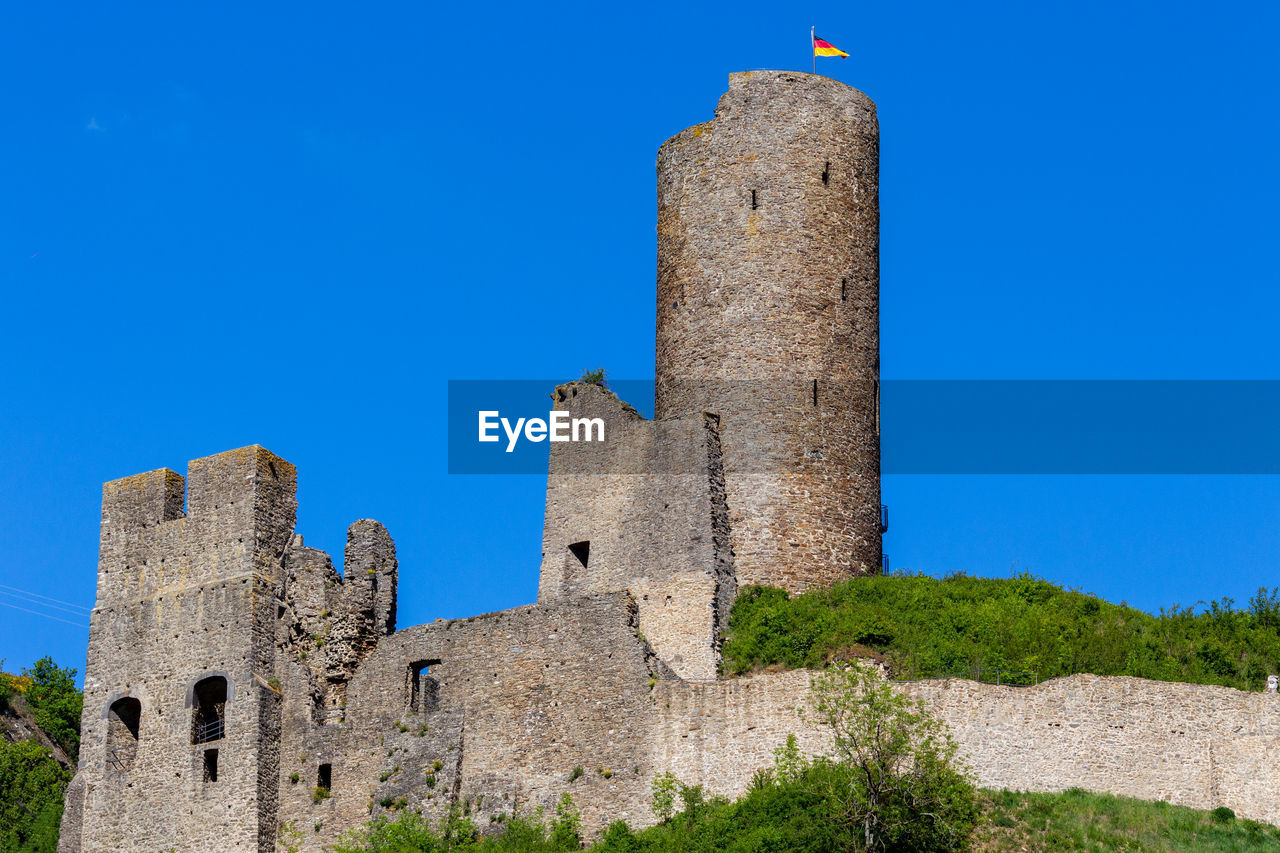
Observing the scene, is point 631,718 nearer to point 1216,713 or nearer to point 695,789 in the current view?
point 695,789

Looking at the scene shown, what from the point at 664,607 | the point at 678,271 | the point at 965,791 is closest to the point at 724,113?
the point at 678,271

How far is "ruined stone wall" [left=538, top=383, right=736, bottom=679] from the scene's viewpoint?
4166cm

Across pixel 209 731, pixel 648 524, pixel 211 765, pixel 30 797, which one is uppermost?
pixel 648 524

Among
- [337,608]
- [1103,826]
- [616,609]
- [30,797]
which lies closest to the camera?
[1103,826]

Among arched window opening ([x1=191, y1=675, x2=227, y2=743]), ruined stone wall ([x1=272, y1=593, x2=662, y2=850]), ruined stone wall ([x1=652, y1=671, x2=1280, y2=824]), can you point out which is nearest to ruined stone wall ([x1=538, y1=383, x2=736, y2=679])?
ruined stone wall ([x1=272, y1=593, x2=662, y2=850])

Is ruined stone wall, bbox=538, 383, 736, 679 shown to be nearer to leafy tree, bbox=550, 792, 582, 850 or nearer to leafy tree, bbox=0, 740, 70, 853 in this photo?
leafy tree, bbox=550, 792, 582, 850

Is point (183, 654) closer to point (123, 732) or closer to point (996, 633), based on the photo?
point (123, 732)

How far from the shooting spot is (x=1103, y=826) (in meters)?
35.4

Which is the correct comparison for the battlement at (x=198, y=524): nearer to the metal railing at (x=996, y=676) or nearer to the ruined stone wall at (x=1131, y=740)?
the metal railing at (x=996, y=676)

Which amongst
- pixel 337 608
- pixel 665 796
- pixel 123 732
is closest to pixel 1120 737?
pixel 665 796

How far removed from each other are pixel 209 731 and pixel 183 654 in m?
1.60

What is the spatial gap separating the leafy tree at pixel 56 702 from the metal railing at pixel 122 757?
A: 13087 millimetres

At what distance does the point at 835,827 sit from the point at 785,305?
1320 cm

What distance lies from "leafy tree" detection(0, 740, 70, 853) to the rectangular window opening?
40.1 ft
